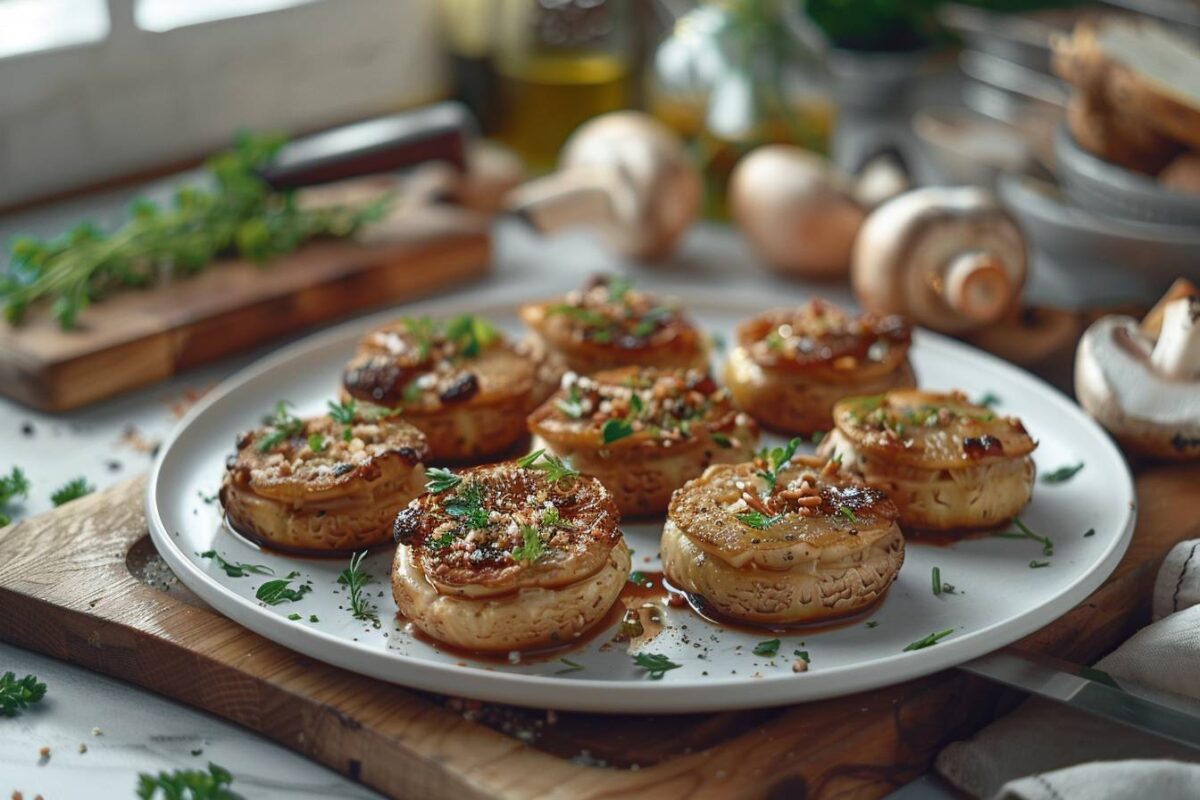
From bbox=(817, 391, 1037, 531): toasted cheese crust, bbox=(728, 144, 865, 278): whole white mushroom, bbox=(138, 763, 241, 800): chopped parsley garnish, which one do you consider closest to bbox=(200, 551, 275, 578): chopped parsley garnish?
bbox=(138, 763, 241, 800): chopped parsley garnish

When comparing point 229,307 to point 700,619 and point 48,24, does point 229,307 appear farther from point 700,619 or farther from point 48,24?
point 700,619

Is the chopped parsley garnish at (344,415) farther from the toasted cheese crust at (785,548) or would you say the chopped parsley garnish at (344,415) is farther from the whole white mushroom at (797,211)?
the whole white mushroom at (797,211)

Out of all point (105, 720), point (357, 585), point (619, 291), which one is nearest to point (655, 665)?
point (357, 585)

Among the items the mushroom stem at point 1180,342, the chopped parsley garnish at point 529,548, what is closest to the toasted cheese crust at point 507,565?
the chopped parsley garnish at point 529,548

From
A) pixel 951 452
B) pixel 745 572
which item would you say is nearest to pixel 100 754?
pixel 745 572

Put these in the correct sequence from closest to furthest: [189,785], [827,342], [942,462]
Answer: [189,785] < [942,462] < [827,342]

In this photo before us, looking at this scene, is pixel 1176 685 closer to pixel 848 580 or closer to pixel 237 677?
pixel 848 580

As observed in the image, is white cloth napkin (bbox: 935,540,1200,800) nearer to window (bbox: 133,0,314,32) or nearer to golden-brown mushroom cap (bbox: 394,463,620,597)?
golden-brown mushroom cap (bbox: 394,463,620,597)
